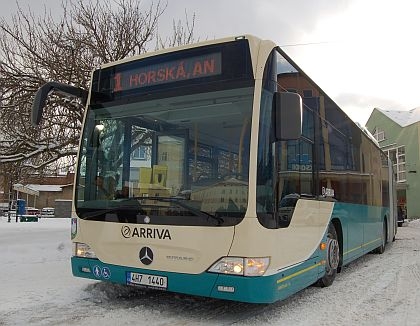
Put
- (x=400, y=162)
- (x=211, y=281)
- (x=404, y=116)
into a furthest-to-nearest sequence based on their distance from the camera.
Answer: (x=404, y=116) → (x=400, y=162) → (x=211, y=281)

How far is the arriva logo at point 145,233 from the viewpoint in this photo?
498 centimetres

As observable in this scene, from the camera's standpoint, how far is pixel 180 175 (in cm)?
510

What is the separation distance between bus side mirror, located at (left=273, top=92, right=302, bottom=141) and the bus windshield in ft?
1.06

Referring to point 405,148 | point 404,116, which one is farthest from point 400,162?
point 404,116

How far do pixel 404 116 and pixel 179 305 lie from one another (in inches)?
1715

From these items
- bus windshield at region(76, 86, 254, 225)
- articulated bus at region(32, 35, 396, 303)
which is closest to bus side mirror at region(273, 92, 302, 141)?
articulated bus at region(32, 35, 396, 303)

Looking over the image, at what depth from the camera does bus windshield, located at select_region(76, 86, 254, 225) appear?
4832mm

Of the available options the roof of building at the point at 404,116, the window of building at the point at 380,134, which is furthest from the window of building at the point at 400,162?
the window of building at the point at 380,134

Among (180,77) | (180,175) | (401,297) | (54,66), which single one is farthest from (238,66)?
(54,66)

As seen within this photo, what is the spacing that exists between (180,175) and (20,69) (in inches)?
456

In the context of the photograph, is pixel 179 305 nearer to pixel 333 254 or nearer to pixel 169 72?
pixel 333 254

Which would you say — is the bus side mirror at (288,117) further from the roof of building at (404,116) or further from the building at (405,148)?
the roof of building at (404,116)

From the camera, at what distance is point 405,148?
40312 millimetres

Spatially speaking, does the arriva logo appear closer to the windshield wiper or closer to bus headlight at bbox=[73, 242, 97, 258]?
the windshield wiper
